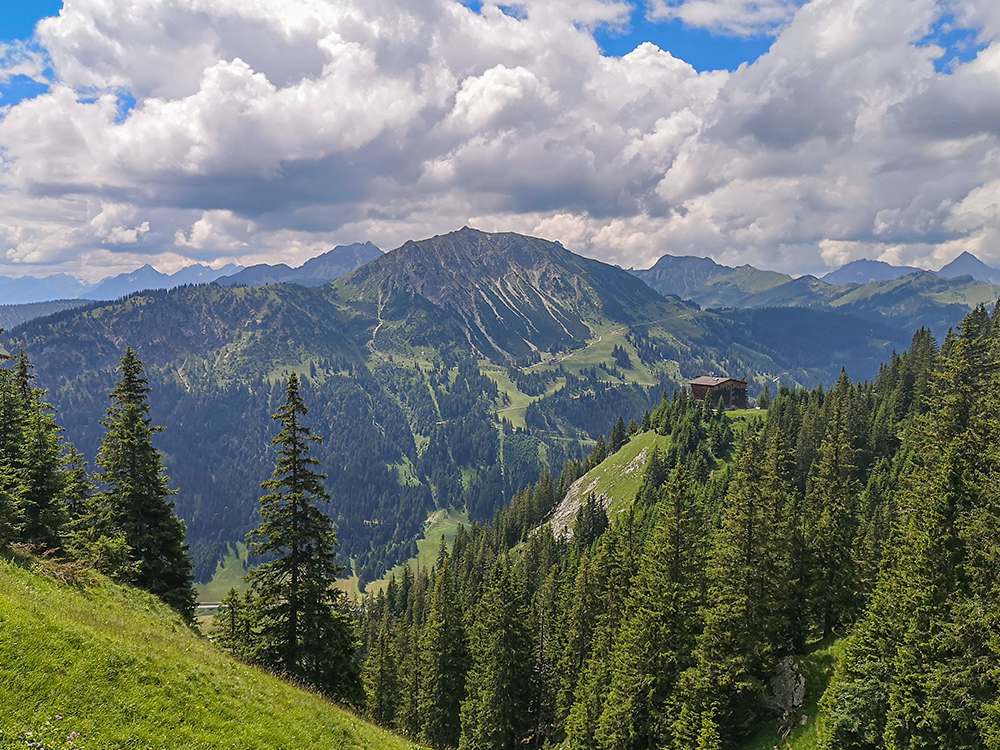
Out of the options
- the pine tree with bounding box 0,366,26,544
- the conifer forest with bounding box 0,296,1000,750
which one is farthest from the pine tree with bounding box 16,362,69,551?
the pine tree with bounding box 0,366,26,544

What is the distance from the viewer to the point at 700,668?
31891 mm

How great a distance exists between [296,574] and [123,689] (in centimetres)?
1500

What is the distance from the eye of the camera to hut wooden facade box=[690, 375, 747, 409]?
511ft

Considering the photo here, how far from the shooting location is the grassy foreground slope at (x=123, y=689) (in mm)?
13367

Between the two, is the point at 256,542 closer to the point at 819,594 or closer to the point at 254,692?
the point at 254,692

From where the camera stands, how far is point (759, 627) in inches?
1291

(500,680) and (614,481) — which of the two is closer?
(500,680)

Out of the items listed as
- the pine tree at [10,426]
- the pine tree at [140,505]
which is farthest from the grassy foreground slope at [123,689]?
the pine tree at [10,426]

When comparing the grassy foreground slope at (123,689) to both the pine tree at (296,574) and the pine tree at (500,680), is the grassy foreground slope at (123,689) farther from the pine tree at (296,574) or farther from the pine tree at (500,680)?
the pine tree at (500,680)

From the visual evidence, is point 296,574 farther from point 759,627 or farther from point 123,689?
point 759,627

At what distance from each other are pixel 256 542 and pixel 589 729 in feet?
90.7

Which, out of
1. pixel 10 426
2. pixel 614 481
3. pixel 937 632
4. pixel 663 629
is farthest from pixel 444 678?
pixel 614 481

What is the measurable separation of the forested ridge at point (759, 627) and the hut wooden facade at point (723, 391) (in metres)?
94.4

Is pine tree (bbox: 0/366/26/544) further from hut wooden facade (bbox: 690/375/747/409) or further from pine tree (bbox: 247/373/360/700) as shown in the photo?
hut wooden facade (bbox: 690/375/747/409)
